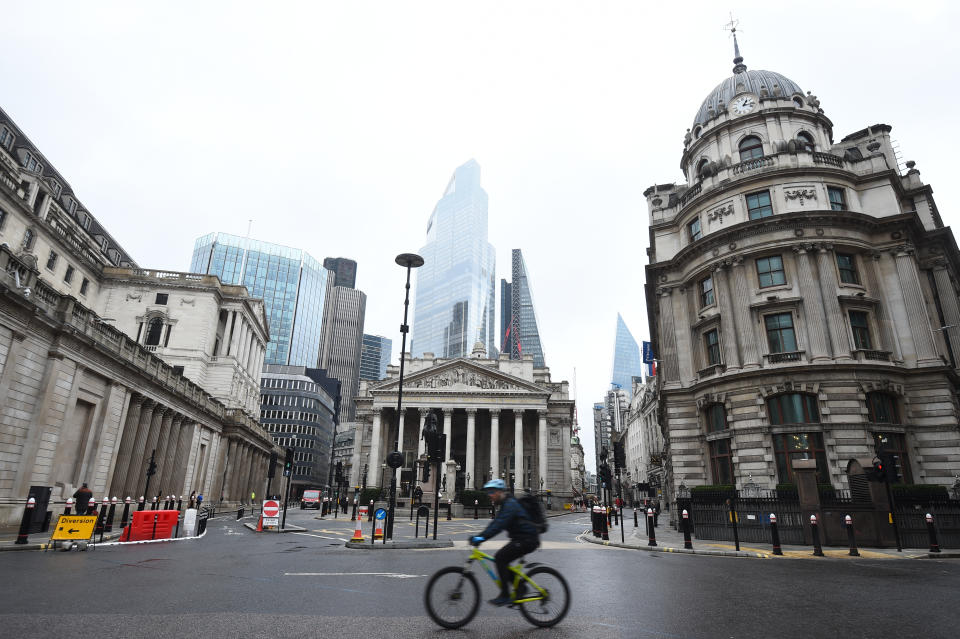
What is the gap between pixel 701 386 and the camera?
97.9 ft

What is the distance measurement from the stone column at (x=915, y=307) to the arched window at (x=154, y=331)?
57.5 m

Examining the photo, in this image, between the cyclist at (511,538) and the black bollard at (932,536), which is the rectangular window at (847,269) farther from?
the cyclist at (511,538)

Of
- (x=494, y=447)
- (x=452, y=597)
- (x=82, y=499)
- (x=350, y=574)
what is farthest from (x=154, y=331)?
(x=452, y=597)

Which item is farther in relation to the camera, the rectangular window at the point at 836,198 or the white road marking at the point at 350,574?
the rectangular window at the point at 836,198

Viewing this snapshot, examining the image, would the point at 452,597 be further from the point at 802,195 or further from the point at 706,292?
A: the point at 802,195

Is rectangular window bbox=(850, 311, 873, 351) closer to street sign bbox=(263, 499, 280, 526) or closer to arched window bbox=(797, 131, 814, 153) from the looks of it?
arched window bbox=(797, 131, 814, 153)

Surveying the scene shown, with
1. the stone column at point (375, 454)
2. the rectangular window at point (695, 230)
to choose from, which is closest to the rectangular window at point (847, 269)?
the rectangular window at point (695, 230)

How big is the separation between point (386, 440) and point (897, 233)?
59741 mm

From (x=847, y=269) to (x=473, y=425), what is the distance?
49626mm

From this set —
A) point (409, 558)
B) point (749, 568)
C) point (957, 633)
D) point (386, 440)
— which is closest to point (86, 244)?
point (386, 440)

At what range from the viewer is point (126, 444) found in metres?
29.5

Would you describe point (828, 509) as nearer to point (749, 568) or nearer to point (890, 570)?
point (890, 570)

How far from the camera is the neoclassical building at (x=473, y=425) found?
70.4 meters

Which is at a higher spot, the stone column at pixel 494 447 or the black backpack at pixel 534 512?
the stone column at pixel 494 447
